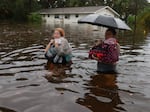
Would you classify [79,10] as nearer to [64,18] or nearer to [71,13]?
[71,13]

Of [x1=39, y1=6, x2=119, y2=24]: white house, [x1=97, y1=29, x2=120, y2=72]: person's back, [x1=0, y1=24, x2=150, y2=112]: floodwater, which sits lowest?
[x1=0, y1=24, x2=150, y2=112]: floodwater

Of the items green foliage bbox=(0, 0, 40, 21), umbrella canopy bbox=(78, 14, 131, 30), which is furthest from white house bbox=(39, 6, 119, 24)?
umbrella canopy bbox=(78, 14, 131, 30)

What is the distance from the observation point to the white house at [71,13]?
214 ft

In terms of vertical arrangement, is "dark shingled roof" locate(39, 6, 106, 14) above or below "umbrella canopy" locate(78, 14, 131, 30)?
above

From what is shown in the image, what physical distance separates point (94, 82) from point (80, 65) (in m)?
2.24

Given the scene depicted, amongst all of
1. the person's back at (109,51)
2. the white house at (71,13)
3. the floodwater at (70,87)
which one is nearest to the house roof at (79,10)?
the white house at (71,13)

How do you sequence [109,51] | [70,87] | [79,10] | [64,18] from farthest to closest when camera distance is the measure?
1. [64,18]
2. [79,10]
3. [109,51]
4. [70,87]

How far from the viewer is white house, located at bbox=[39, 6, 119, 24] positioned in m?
65.4

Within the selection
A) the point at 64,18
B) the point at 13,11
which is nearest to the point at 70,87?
the point at 13,11

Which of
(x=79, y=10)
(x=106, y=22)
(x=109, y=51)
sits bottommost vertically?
(x=109, y=51)

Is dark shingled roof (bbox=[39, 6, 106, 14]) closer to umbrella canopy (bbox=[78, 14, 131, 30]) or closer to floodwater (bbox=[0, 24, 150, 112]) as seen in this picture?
floodwater (bbox=[0, 24, 150, 112])

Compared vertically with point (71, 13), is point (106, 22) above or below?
below

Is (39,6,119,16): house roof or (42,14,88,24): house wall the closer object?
(39,6,119,16): house roof

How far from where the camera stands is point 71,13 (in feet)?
223
